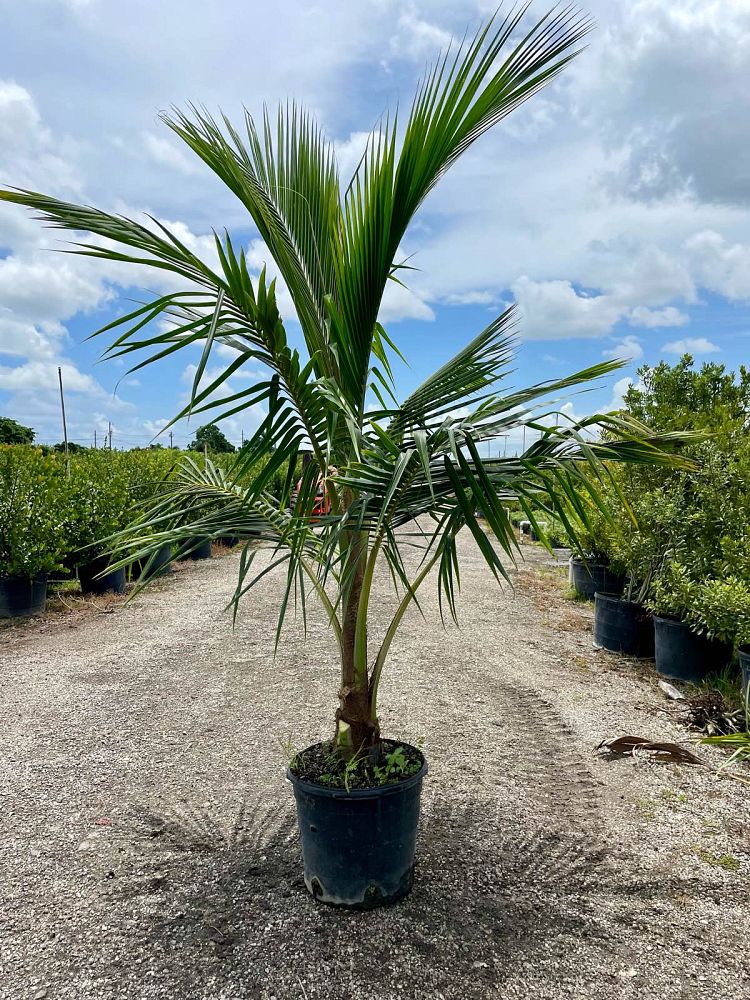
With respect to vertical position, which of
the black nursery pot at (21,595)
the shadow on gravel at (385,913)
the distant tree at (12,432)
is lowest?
the shadow on gravel at (385,913)

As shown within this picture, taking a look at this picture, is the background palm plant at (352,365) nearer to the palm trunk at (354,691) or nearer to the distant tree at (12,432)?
the palm trunk at (354,691)

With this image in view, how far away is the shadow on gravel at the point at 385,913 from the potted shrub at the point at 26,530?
431cm

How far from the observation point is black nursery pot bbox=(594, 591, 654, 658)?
548 centimetres

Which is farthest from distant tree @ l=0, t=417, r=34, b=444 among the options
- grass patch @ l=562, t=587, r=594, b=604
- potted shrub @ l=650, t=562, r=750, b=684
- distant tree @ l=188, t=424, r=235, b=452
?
potted shrub @ l=650, t=562, r=750, b=684

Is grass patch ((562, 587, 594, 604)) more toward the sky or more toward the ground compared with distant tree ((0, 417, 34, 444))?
more toward the ground

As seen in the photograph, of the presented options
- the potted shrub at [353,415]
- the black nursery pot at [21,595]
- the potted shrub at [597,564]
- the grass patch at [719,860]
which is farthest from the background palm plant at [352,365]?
the black nursery pot at [21,595]

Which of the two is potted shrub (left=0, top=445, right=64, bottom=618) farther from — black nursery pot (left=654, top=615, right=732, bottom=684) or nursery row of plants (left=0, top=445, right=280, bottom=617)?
black nursery pot (left=654, top=615, right=732, bottom=684)

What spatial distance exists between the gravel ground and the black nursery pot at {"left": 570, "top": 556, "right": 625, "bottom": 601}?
178cm

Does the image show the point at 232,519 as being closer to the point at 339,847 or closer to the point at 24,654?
the point at 339,847

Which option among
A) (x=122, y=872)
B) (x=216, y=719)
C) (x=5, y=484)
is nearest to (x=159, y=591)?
(x=5, y=484)

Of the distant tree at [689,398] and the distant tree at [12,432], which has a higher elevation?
the distant tree at [12,432]

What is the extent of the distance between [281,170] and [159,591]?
6.34 metres

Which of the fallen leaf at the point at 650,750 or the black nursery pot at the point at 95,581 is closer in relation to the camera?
the fallen leaf at the point at 650,750

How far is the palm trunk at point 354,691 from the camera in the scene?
237cm
